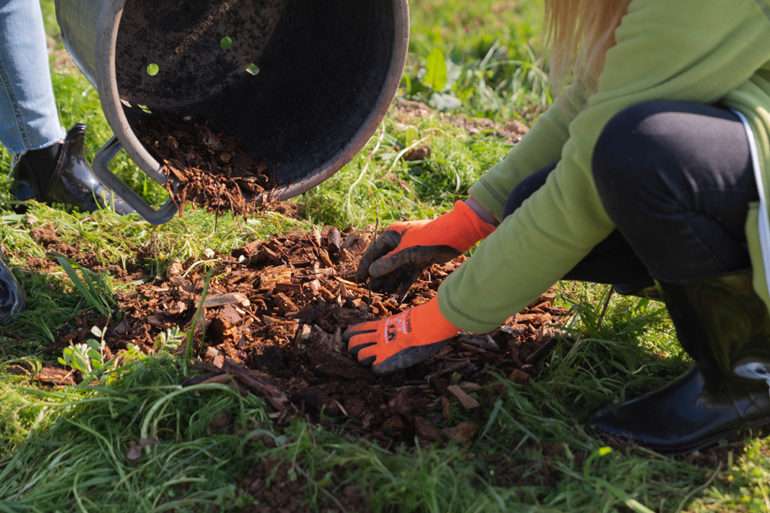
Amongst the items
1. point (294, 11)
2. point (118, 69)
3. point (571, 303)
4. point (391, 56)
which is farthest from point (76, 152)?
point (571, 303)

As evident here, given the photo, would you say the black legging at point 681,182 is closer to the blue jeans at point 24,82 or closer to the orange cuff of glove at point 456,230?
the orange cuff of glove at point 456,230

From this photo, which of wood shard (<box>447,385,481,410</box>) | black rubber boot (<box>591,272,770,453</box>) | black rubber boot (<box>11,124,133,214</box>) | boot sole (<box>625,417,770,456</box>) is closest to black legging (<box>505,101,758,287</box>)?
black rubber boot (<box>591,272,770,453</box>)

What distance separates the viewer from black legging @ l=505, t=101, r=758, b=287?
→ 5.08 ft

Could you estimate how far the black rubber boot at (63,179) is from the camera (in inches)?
107

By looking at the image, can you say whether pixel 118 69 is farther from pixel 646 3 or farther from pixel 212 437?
pixel 646 3

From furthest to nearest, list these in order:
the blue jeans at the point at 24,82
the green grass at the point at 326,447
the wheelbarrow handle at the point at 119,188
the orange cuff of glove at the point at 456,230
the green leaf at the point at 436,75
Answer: the green leaf at the point at 436,75, the blue jeans at the point at 24,82, the orange cuff of glove at the point at 456,230, the wheelbarrow handle at the point at 119,188, the green grass at the point at 326,447

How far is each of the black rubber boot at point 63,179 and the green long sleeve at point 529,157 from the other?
117cm

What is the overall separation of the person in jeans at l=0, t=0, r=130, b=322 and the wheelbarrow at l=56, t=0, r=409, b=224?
438 mm

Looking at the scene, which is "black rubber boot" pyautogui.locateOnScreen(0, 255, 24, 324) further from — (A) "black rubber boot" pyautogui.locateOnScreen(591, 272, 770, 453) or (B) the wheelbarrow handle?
(A) "black rubber boot" pyautogui.locateOnScreen(591, 272, 770, 453)

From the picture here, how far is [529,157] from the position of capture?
2.13m

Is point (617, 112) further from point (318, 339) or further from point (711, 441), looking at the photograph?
point (318, 339)

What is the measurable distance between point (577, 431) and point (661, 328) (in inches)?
19.6

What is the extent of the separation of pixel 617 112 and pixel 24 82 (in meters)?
1.71

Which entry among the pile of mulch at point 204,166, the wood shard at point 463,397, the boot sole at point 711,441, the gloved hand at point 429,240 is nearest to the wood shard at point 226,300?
the pile of mulch at point 204,166
